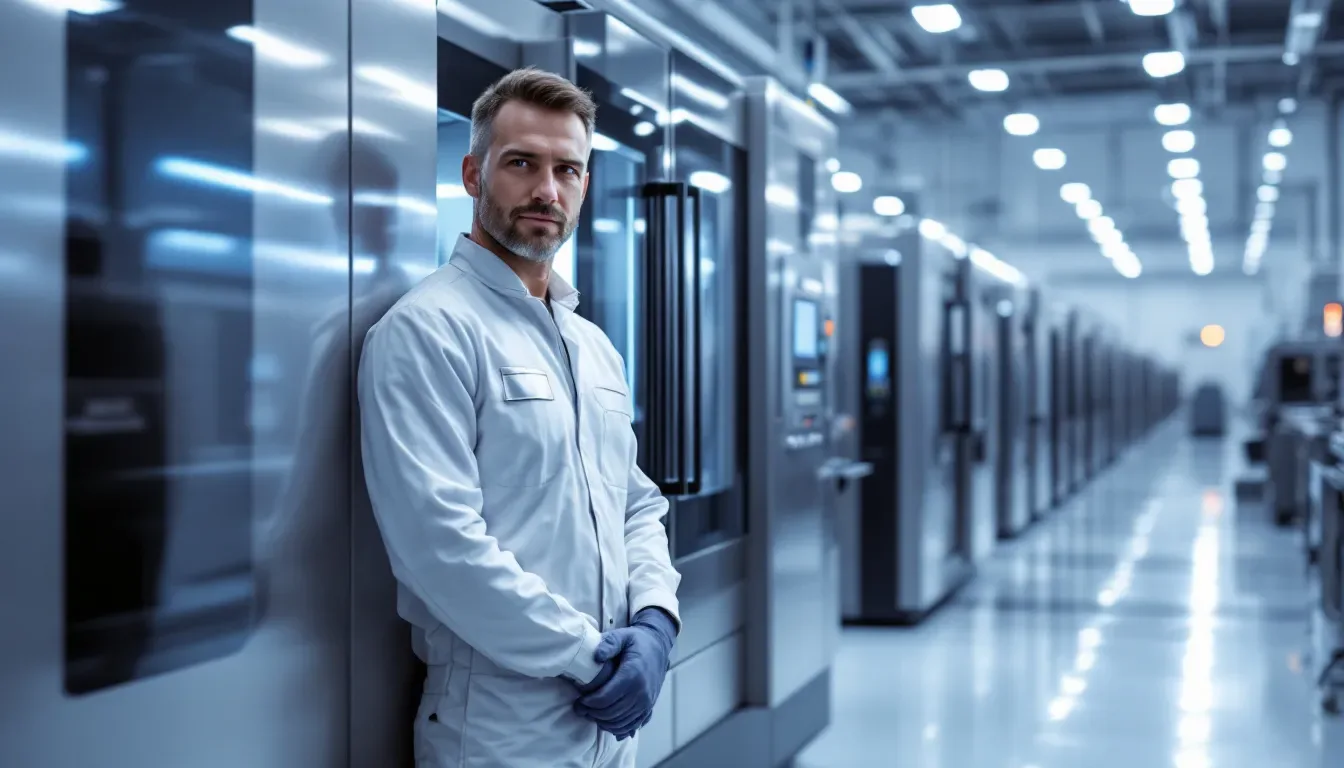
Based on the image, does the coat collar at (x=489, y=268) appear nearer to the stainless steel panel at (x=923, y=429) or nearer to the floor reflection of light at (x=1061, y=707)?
the floor reflection of light at (x=1061, y=707)

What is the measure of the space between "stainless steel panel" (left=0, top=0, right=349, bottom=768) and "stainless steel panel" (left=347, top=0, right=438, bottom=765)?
0.04m

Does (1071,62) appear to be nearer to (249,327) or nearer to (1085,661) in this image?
(1085,661)

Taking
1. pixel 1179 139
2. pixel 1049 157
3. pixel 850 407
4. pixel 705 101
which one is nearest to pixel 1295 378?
pixel 1179 139

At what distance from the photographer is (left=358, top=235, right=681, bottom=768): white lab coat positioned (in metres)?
1.89

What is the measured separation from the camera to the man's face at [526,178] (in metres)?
2.13

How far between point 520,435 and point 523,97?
53 cm

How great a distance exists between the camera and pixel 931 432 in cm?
750

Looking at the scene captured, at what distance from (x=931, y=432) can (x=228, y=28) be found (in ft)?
19.8

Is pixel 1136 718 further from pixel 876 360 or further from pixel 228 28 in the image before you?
pixel 228 28

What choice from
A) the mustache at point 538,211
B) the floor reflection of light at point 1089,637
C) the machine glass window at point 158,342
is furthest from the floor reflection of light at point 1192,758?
the machine glass window at point 158,342

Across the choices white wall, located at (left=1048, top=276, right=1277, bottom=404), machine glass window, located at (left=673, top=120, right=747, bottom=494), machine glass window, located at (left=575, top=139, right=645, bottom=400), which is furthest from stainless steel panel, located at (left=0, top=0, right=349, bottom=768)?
white wall, located at (left=1048, top=276, right=1277, bottom=404)

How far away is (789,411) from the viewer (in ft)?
14.4

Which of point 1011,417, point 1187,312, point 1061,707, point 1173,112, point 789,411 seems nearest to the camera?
point 789,411

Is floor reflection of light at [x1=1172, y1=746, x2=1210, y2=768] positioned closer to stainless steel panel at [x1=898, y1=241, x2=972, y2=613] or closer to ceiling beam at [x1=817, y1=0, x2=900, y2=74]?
stainless steel panel at [x1=898, y1=241, x2=972, y2=613]
